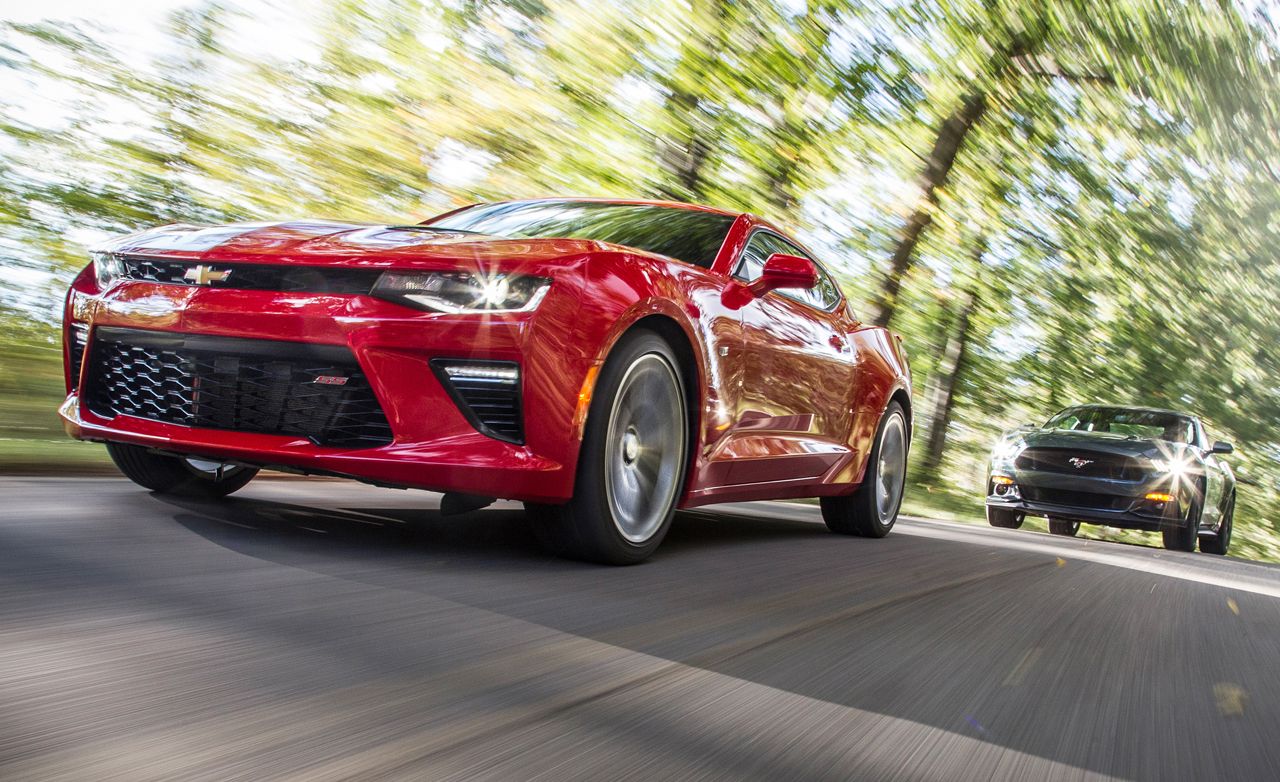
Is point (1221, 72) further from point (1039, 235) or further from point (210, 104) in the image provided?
point (210, 104)

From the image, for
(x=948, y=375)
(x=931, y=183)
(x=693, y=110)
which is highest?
(x=931, y=183)

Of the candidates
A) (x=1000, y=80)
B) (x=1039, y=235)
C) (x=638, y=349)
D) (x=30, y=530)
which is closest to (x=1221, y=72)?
(x=1000, y=80)

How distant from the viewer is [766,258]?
17.9 ft

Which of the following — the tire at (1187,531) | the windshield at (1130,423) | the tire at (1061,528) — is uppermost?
the windshield at (1130,423)

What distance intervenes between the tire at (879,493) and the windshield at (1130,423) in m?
4.83

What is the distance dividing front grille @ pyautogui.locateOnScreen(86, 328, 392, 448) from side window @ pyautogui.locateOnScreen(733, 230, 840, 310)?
76.0 inches

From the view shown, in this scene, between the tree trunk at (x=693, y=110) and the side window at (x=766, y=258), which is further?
the tree trunk at (x=693, y=110)

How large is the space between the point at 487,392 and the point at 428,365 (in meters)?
0.19

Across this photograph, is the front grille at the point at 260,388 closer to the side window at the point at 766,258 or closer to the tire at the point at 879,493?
the side window at the point at 766,258

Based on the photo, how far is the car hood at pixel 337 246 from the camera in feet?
11.9

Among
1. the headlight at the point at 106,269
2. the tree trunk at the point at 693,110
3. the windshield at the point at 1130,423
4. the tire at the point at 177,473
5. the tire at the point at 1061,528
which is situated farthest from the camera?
the tire at the point at 1061,528

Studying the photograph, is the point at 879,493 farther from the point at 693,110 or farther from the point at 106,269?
the point at 693,110

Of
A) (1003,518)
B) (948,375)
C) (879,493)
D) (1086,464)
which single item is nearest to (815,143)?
(1003,518)

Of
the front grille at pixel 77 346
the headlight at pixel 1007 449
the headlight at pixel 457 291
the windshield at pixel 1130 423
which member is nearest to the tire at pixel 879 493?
the headlight at pixel 457 291
